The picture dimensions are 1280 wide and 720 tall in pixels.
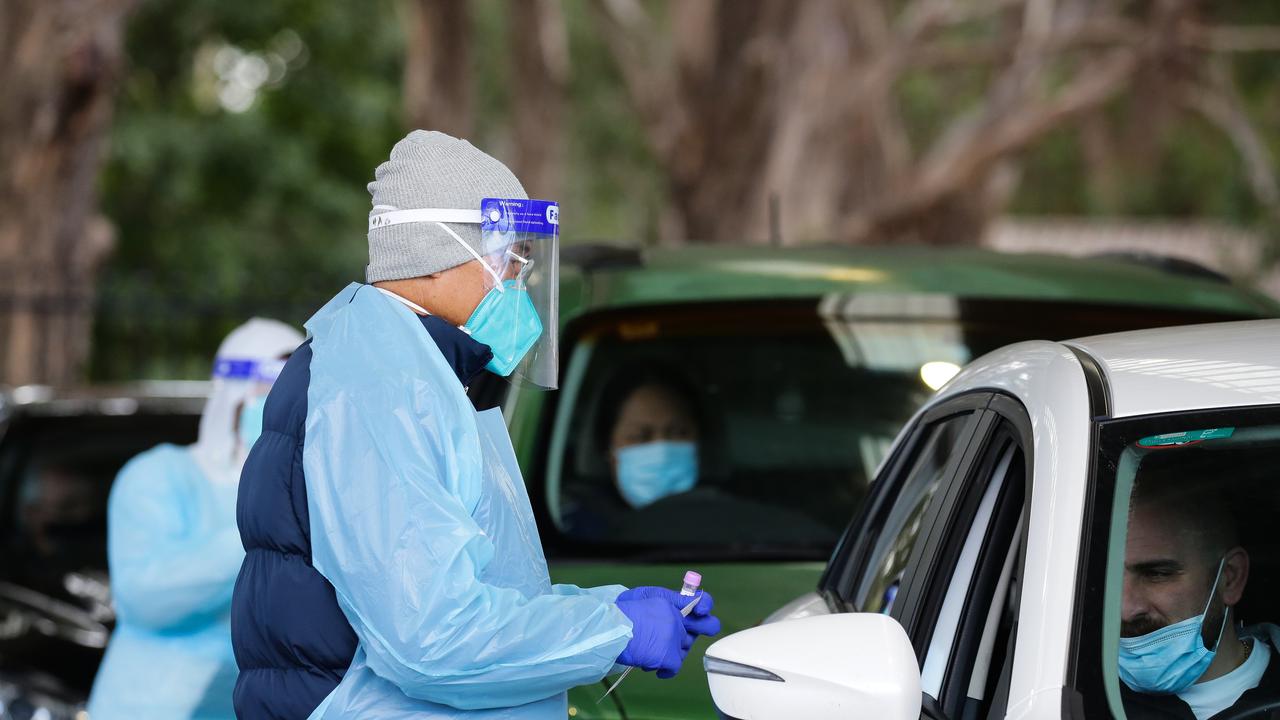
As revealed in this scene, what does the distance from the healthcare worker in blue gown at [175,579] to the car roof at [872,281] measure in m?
0.97

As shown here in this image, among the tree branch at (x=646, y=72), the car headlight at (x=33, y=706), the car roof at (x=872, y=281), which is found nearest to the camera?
the car roof at (x=872, y=281)

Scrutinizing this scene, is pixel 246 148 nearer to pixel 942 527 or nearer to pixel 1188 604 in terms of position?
pixel 942 527

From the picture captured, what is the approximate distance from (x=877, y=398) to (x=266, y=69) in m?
22.4

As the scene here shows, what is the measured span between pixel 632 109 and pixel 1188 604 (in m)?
18.6

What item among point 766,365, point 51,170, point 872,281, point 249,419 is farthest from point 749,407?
point 51,170

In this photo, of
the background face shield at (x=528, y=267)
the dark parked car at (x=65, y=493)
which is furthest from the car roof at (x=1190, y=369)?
the dark parked car at (x=65, y=493)

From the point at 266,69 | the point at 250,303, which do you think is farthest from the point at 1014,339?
the point at 266,69

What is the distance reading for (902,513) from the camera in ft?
11.1

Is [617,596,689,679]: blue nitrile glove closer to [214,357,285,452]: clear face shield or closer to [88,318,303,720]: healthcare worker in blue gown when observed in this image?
[88,318,303,720]: healthcare worker in blue gown

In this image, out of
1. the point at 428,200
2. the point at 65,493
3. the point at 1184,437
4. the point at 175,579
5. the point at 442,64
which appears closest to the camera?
the point at 1184,437

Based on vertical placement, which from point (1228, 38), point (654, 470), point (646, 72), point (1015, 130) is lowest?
point (654, 470)

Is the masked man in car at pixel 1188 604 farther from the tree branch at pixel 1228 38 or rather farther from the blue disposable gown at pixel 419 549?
the tree branch at pixel 1228 38

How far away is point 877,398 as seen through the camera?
191 inches

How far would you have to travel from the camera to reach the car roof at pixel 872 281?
15.1 feet
